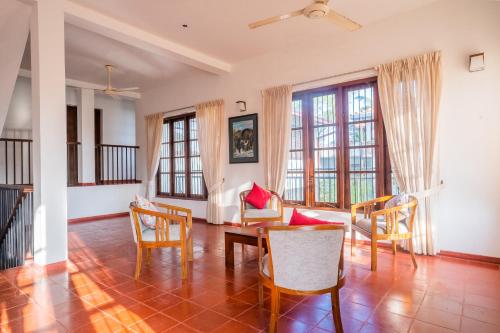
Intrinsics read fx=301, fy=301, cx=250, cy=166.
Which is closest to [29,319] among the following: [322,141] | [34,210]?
[34,210]

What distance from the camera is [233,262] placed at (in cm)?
355

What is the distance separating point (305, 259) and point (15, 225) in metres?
4.14

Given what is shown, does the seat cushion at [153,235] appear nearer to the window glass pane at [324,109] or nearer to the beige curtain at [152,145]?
the window glass pane at [324,109]

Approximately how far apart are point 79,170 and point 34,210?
13.6ft

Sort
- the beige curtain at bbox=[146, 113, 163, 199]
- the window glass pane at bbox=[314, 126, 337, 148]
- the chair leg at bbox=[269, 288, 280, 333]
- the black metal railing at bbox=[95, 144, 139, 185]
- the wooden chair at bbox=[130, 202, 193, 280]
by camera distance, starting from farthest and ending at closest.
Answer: the black metal railing at bbox=[95, 144, 139, 185], the beige curtain at bbox=[146, 113, 163, 199], the window glass pane at bbox=[314, 126, 337, 148], the wooden chair at bbox=[130, 202, 193, 280], the chair leg at bbox=[269, 288, 280, 333]

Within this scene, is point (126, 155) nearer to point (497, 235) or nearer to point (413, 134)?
point (413, 134)

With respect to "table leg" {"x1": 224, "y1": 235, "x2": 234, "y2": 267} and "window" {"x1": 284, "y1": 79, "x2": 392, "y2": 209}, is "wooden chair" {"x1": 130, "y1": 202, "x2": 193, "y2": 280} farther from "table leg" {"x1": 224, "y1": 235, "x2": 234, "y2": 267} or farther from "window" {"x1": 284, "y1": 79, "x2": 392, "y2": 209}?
"window" {"x1": 284, "y1": 79, "x2": 392, "y2": 209}

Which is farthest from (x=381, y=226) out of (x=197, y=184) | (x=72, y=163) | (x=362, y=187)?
(x=72, y=163)

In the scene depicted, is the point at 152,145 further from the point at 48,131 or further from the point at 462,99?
the point at 462,99

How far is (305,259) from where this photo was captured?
6.44 feet

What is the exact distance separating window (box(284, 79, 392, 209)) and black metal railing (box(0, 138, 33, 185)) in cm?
583

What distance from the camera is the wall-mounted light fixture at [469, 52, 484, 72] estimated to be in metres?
3.52

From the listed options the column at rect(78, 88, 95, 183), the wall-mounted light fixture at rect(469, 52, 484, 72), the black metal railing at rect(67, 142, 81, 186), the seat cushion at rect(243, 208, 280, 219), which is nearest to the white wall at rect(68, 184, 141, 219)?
the column at rect(78, 88, 95, 183)

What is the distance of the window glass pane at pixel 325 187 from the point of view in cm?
484
